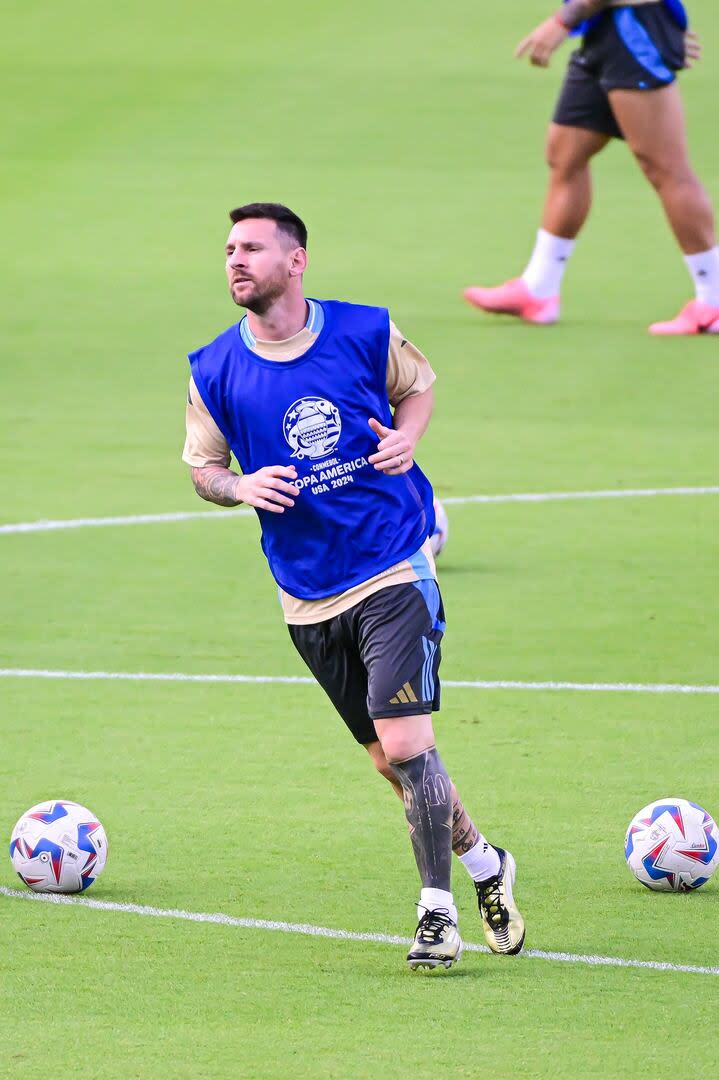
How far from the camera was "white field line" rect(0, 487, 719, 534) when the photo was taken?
13.6 meters

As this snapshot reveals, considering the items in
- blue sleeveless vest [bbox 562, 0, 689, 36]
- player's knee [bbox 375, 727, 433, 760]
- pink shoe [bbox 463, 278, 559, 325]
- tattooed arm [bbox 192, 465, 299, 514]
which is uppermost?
blue sleeveless vest [bbox 562, 0, 689, 36]

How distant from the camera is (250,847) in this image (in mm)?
7988

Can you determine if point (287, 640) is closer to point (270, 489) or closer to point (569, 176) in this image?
point (270, 489)

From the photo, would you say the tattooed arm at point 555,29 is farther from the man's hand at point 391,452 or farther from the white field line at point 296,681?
the man's hand at point 391,452

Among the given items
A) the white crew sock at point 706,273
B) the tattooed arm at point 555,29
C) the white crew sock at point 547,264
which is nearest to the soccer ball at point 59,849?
the tattooed arm at point 555,29

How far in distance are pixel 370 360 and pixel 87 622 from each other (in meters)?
4.72

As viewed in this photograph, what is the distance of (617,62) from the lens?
53.9 feet

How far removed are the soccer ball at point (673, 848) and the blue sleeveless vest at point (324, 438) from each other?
52.4 inches

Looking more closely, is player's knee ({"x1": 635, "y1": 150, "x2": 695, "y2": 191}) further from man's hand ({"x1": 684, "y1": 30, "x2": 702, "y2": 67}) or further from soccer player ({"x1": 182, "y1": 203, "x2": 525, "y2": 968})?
soccer player ({"x1": 182, "y1": 203, "x2": 525, "y2": 968})

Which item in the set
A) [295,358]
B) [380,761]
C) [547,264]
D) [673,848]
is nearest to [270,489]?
[295,358]

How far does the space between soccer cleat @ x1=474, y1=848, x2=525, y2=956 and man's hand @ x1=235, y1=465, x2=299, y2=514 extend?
4.42ft

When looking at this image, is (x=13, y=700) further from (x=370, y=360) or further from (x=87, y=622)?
(x=370, y=360)

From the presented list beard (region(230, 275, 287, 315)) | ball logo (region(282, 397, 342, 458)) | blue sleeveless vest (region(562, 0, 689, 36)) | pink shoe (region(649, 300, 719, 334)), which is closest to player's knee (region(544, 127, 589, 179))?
blue sleeveless vest (region(562, 0, 689, 36))

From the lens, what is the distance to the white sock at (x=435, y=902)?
21.7 feet
